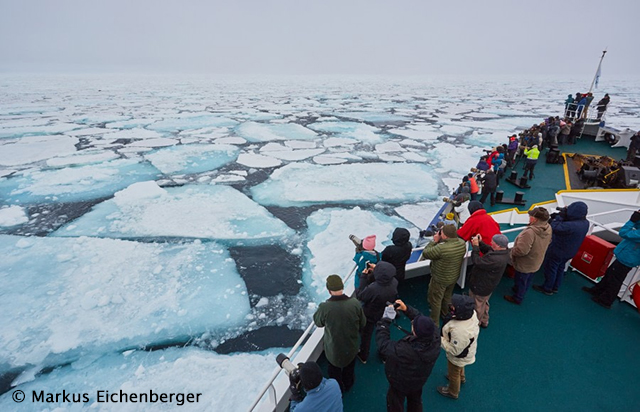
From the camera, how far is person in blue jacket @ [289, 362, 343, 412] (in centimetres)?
149

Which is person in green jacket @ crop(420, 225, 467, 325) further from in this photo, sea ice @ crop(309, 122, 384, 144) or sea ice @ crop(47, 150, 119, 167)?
sea ice @ crop(47, 150, 119, 167)

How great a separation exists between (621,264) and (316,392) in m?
2.89

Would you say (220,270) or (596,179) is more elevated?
(596,179)

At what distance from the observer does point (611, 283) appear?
2865 mm

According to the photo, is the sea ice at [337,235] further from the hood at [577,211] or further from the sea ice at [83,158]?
the sea ice at [83,158]

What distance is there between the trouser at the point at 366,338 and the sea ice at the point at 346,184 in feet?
14.0

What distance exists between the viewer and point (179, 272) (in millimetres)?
4320

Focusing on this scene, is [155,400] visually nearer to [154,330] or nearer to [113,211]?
[154,330]

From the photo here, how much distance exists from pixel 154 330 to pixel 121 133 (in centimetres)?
1273

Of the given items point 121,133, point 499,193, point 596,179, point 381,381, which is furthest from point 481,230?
point 121,133

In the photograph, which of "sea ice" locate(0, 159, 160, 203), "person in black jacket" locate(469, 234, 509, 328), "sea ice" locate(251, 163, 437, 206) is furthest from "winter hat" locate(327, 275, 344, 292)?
"sea ice" locate(0, 159, 160, 203)

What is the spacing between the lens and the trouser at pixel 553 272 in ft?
9.71

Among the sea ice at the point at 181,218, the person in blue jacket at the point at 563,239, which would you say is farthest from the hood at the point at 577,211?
the sea ice at the point at 181,218

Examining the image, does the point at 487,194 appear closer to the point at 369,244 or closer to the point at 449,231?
the point at 449,231
